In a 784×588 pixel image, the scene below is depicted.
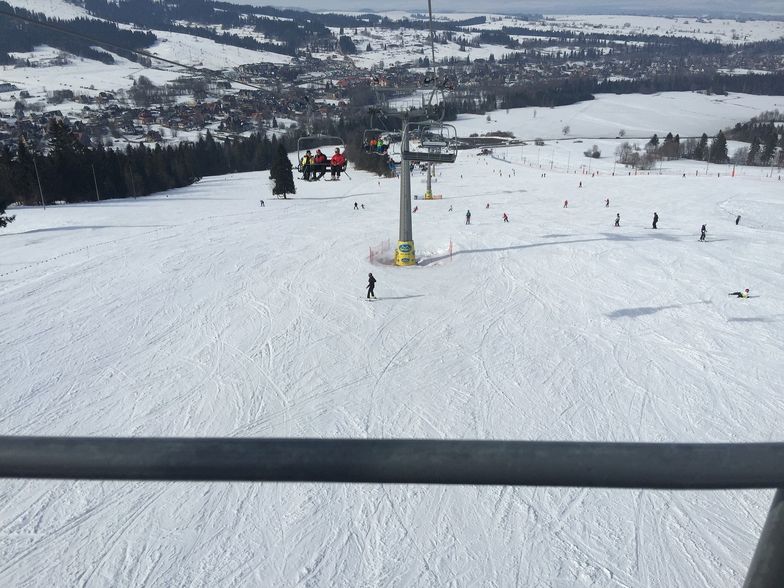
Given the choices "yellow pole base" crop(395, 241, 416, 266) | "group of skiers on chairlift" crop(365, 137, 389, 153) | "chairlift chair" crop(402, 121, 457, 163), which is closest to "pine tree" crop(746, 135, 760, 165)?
"chairlift chair" crop(402, 121, 457, 163)

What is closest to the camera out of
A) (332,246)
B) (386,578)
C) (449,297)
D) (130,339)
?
(386,578)

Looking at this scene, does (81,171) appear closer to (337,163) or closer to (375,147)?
(375,147)

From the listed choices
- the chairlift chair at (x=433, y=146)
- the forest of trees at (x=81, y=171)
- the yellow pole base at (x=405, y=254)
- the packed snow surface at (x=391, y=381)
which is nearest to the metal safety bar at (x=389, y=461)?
the packed snow surface at (x=391, y=381)

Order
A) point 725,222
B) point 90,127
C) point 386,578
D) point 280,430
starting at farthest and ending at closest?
point 90,127 < point 725,222 < point 280,430 < point 386,578

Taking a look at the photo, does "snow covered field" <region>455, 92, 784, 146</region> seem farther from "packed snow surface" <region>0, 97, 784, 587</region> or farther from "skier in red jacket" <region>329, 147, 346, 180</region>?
"skier in red jacket" <region>329, 147, 346, 180</region>

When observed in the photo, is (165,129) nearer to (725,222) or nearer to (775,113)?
(725,222)

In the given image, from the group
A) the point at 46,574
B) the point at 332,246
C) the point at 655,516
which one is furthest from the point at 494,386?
the point at 332,246
